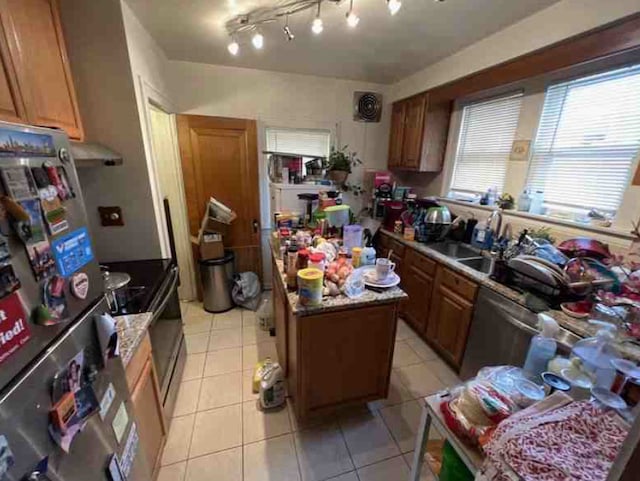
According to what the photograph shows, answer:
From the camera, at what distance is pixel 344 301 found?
56.7 inches

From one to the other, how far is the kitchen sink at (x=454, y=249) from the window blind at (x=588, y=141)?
72cm

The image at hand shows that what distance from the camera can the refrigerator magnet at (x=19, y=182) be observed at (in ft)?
1.72

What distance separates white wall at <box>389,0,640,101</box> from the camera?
1476mm

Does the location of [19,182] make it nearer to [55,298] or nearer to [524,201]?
[55,298]

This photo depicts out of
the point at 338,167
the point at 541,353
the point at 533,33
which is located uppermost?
the point at 533,33

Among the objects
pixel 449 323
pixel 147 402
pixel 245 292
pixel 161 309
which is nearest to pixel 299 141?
pixel 245 292

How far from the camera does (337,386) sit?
5.28 ft

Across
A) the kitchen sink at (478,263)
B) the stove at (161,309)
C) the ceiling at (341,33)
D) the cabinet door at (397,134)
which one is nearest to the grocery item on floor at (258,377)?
the stove at (161,309)

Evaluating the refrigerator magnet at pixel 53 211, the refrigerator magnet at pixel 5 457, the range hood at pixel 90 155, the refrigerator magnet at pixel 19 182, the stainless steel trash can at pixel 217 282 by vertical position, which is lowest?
the stainless steel trash can at pixel 217 282

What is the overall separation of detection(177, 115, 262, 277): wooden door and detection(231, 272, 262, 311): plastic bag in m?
0.30

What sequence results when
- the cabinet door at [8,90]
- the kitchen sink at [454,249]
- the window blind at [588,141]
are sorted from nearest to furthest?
1. the cabinet door at [8,90]
2. the window blind at [588,141]
3. the kitchen sink at [454,249]

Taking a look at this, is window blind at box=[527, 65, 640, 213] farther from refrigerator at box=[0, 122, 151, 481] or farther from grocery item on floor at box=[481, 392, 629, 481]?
refrigerator at box=[0, 122, 151, 481]

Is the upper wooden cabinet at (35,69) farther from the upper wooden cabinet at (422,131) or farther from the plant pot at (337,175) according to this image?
the upper wooden cabinet at (422,131)

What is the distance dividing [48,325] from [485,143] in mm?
3251
